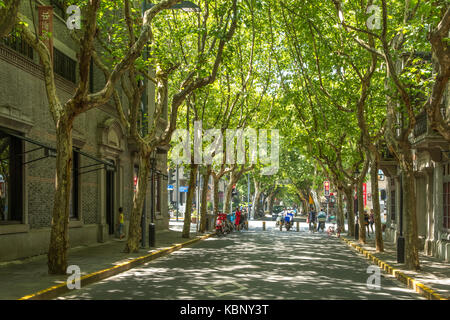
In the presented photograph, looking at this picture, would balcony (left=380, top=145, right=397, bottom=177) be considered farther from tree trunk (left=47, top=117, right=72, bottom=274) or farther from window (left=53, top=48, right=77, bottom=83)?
tree trunk (left=47, top=117, right=72, bottom=274)

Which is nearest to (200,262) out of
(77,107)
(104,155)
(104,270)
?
(104,270)

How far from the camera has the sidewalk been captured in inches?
376

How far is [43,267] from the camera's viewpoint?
13.0m

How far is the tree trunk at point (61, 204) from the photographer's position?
1127 centimetres

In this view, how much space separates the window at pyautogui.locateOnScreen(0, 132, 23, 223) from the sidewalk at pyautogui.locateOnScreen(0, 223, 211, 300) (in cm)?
140

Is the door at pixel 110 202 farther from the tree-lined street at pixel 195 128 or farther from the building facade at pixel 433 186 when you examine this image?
the building facade at pixel 433 186

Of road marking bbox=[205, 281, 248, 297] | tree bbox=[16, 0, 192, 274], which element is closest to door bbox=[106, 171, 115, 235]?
tree bbox=[16, 0, 192, 274]

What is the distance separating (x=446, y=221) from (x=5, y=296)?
15.4m

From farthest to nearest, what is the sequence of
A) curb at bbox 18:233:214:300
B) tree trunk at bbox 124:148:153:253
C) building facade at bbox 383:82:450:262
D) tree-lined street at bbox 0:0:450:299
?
building facade at bbox 383:82:450:262 < tree trunk at bbox 124:148:153:253 < tree-lined street at bbox 0:0:450:299 < curb at bbox 18:233:214:300

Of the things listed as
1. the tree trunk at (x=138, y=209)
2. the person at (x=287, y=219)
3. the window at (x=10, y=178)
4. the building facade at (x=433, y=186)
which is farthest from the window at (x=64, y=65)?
the person at (x=287, y=219)

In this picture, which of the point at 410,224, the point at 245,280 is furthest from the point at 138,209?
the point at 410,224

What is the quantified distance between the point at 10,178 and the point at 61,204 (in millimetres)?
4929

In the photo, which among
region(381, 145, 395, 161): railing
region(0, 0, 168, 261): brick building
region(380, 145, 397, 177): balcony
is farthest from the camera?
region(380, 145, 397, 177): balcony

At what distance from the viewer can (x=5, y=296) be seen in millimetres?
8688
